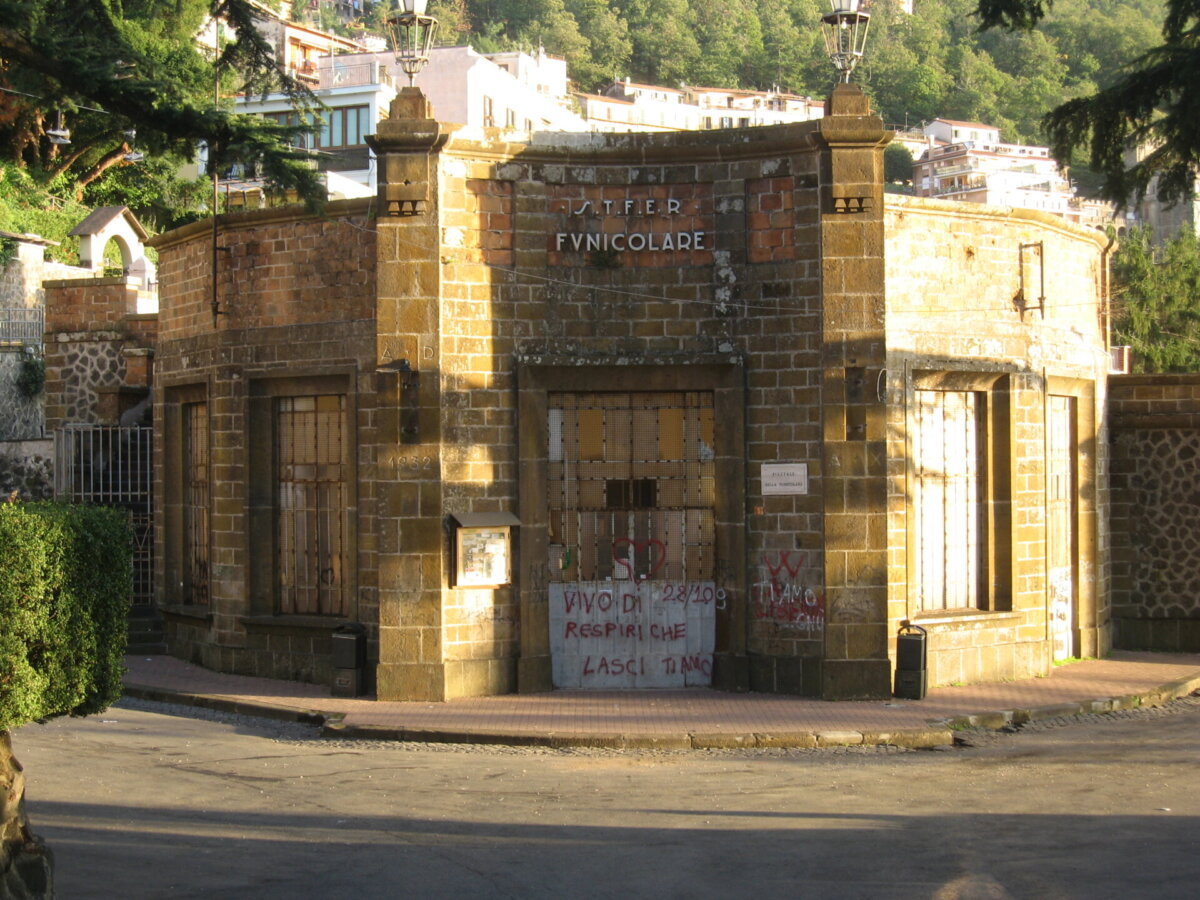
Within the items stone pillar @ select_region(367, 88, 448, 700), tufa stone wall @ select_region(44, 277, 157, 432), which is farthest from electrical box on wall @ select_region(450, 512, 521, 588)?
tufa stone wall @ select_region(44, 277, 157, 432)

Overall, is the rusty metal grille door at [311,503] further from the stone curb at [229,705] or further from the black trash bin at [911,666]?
the black trash bin at [911,666]

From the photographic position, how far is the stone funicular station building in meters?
14.6

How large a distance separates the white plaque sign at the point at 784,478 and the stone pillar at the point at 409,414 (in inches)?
139

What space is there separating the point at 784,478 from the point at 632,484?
5.64 feet

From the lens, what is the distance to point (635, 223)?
15188mm

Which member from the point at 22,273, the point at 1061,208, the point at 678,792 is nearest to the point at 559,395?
the point at 678,792

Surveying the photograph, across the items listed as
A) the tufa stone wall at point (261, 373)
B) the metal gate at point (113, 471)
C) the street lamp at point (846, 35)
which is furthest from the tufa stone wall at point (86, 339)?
the street lamp at point (846, 35)

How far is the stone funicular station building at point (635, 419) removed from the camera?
14.6 m

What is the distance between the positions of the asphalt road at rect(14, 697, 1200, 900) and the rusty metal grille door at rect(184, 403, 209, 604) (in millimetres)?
4914

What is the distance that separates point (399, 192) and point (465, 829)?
24.9ft

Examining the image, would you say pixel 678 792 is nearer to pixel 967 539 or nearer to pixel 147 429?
pixel 967 539

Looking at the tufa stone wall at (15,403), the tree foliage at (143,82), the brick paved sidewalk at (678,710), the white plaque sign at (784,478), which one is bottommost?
the brick paved sidewalk at (678,710)

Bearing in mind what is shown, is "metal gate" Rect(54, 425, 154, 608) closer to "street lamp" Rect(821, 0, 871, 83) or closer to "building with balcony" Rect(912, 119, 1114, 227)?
"street lamp" Rect(821, 0, 871, 83)

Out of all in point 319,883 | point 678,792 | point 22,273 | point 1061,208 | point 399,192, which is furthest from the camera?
point 1061,208
